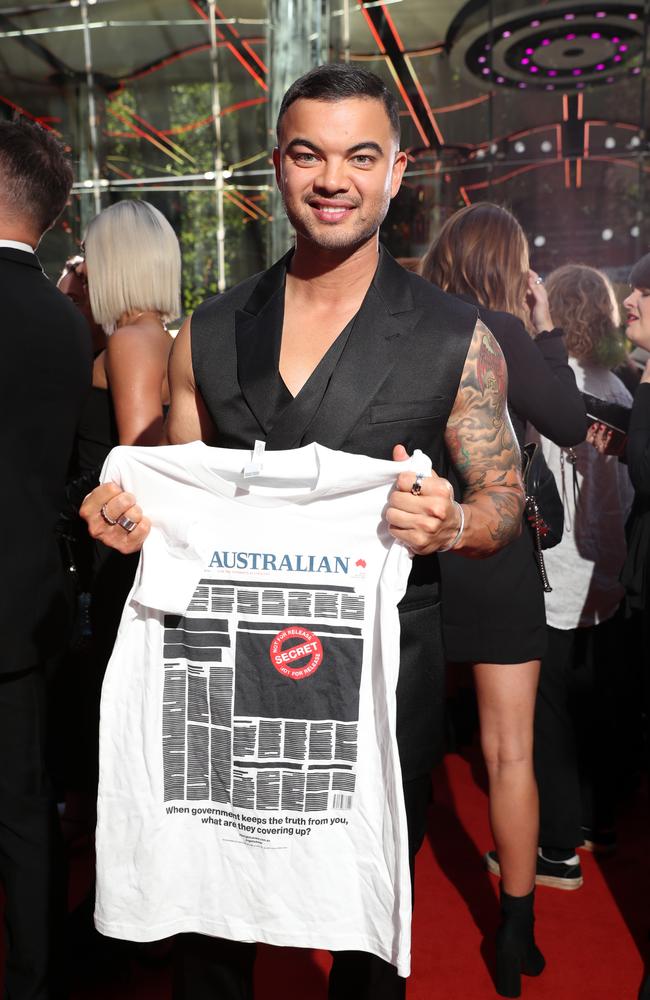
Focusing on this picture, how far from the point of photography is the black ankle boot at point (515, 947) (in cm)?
247

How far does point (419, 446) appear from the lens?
1.74 m

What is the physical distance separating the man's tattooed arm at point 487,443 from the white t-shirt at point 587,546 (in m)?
1.49

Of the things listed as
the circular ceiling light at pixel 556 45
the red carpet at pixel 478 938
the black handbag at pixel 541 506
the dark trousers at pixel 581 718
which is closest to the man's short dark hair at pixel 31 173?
the black handbag at pixel 541 506

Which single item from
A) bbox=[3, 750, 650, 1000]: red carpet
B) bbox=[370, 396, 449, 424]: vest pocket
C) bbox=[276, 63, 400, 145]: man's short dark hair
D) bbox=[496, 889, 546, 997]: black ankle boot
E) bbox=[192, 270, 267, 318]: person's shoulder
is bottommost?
bbox=[3, 750, 650, 1000]: red carpet

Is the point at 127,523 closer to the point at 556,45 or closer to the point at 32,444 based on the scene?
the point at 32,444

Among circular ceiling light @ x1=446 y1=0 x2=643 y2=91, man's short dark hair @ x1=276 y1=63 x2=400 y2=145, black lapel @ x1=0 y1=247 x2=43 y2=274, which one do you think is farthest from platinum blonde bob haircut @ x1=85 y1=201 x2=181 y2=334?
circular ceiling light @ x1=446 y1=0 x2=643 y2=91

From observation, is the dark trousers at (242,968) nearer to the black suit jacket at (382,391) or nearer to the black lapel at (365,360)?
the black suit jacket at (382,391)

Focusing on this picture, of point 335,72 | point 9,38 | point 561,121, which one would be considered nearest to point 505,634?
point 335,72

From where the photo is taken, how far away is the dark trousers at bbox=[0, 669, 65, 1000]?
6.79 ft

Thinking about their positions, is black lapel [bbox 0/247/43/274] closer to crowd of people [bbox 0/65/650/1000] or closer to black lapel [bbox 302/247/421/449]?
crowd of people [bbox 0/65/650/1000]

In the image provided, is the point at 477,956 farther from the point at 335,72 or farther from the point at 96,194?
the point at 96,194

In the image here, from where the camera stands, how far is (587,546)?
3234mm

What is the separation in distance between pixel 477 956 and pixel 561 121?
924 cm

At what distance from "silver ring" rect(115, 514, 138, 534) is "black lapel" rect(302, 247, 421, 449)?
1.18 ft
